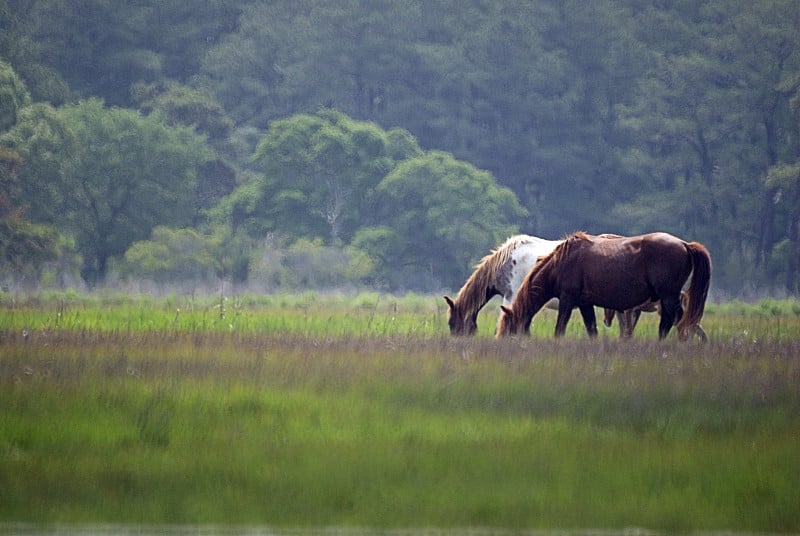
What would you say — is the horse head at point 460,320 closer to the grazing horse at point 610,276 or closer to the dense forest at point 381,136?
the grazing horse at point 610,276

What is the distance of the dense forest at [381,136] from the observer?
43.1 metres

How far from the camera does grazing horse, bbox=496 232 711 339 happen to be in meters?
16.4

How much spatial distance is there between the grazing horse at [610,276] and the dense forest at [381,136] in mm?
22720

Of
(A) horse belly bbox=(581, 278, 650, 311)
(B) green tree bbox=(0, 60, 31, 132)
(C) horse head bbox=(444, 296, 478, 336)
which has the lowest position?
(C) horse head bbox=(444, 296, 478, 336)

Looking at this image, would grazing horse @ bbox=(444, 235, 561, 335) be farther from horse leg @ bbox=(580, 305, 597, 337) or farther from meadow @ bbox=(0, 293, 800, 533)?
meadow @ bbox=(0, 293, 800, 533)

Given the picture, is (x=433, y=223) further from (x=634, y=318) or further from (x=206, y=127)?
(x=634, y=318)

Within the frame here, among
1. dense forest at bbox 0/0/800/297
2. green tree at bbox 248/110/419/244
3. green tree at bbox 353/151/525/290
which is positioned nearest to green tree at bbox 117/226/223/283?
dense forest at bbox 0/0/800/297

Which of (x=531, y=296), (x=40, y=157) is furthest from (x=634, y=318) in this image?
(x=40, y=157)

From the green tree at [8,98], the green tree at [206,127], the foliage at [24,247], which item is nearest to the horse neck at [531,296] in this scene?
the foliage at [24,247]

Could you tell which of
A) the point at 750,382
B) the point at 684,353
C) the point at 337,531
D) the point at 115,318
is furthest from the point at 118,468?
the point at 115,318

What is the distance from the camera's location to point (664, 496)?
8453mm

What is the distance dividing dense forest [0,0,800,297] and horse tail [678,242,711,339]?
79.0ft

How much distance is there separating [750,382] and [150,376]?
16.0 feet

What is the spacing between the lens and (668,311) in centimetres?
1666
